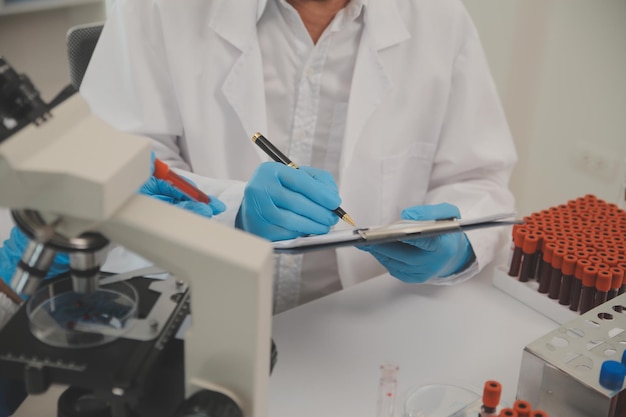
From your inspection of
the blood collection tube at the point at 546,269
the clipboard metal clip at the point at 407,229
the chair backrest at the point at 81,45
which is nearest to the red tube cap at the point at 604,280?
the blood collection tube at the point at 546,269

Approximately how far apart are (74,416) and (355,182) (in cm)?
90

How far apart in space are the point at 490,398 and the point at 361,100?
749 mm

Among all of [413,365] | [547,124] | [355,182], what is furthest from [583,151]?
[413,365]

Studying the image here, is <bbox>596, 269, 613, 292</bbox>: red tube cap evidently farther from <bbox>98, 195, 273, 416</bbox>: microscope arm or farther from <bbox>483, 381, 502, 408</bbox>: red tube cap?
<bbox>98, 195, 273, 416</bbox>: microscope arm

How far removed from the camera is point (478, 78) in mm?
→ 1534

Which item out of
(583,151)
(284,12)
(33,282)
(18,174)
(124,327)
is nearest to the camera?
(18,174)

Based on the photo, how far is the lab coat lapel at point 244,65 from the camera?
1.40 meters

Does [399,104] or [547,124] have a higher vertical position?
[399,104]

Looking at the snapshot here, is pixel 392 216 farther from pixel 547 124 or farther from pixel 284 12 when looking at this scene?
pixel 547 124

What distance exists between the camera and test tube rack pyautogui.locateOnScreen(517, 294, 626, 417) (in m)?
0.93

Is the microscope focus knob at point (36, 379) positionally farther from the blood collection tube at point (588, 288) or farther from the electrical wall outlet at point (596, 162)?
the electrical wall outlet at point (596, 162)

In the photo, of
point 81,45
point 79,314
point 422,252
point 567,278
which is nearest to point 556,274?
point 567,278

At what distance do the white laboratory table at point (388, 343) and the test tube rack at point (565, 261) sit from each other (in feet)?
0.12

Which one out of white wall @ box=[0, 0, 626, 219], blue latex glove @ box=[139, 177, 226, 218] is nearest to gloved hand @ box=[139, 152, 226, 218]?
blue latex glove @ box=[139, 177, 226, 218]
